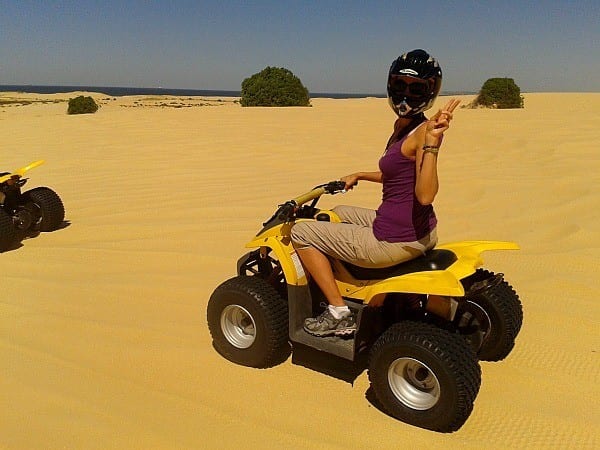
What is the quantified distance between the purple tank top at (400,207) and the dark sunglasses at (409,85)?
0.22m

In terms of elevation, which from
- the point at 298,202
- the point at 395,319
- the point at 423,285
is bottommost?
the point at 395,319

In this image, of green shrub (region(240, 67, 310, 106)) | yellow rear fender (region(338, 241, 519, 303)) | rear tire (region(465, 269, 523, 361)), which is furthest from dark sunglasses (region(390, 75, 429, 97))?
green shrub (region(240, 67, 310, 106))

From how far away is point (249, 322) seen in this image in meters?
3.21

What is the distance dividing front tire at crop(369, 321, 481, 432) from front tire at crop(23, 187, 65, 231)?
403cm

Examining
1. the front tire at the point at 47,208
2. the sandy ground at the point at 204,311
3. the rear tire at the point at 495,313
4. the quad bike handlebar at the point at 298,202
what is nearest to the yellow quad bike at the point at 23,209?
the front tire at the point at 47,208

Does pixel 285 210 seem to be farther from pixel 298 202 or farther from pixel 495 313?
pixel 495 313

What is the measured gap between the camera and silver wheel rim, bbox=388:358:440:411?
8.35ft

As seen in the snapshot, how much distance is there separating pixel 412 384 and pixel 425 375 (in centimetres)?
8

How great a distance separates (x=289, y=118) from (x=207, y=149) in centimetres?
498

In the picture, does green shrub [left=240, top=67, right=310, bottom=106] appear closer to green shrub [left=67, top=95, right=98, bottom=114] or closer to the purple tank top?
green shrub [left=67, top=95, right=98, bottom=114]

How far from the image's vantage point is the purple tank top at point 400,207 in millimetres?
2625

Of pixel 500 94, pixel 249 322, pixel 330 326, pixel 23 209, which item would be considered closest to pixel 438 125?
pixel 330 326

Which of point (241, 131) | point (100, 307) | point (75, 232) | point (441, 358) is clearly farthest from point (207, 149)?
point (441, 358)

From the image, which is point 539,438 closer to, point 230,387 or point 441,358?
point 441,358
